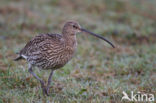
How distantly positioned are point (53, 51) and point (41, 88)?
0.78m

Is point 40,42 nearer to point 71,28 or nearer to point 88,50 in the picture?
point 71,28

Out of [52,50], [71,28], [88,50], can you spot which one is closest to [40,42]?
[52,50]

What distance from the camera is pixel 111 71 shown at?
26.4 feet

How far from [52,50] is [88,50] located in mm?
3298

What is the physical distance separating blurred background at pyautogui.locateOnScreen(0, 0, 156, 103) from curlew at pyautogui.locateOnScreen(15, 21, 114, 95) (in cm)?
47

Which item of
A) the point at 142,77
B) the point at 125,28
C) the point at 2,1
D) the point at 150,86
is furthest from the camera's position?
the point at 2,1

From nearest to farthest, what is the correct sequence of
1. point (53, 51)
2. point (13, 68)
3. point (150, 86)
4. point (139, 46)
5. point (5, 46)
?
point (53, 51), point (150, 86), point (13, 68), point (5, 46), point (139, 46)

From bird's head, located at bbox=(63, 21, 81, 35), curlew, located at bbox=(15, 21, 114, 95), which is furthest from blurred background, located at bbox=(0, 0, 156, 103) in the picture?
bird's head, located at bbox=(63, 21, 81, 35)

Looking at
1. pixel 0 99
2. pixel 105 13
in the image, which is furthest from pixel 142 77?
pixel 105 13

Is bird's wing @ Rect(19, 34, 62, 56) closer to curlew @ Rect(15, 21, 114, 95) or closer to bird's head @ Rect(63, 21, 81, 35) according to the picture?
curlew @ Rect(15, 21, 114, 95)

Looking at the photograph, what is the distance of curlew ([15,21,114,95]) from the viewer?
6129 millimetres

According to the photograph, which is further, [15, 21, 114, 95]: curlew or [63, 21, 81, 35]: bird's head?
[63, 21, 81, 35]: bird's head

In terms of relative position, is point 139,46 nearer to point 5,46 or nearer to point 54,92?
point 5,46

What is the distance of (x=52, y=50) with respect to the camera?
6.14 m
